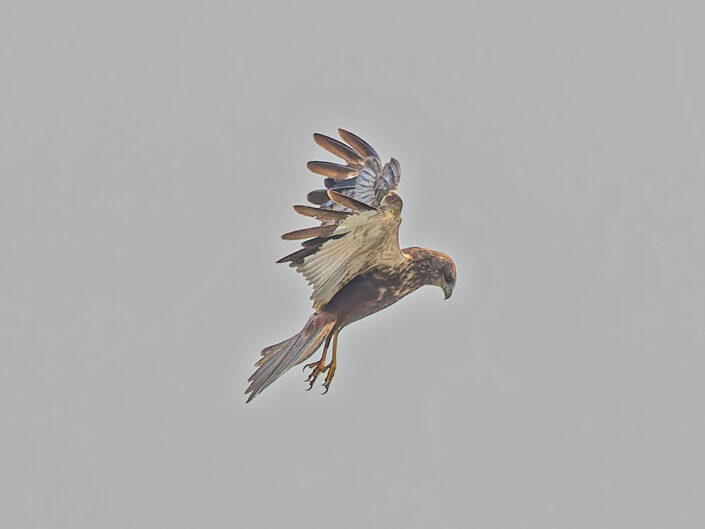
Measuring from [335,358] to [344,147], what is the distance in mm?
1891

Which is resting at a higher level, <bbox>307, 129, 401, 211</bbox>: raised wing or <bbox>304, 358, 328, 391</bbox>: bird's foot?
<bbox>307, 129, 401, 211</bbox>: raised wing

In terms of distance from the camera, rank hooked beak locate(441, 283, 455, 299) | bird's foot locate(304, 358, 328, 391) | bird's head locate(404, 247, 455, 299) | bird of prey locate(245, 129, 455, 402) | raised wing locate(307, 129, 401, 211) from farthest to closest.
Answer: hooked beak locate(441, 283, 455, 299), bird's head locate(404, 247, 455, 299), bird's foot locate(304, 358, 328, 391), raised wing locate(307, 129, 401, 211), bird of prey locate(245, 129, 455, 402)

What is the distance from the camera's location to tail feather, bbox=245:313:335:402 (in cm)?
947

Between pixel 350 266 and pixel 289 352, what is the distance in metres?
1.00

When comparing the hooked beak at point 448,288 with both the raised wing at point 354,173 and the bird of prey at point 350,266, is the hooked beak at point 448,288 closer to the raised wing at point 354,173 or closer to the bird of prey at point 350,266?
the bird of prey at point 350,266

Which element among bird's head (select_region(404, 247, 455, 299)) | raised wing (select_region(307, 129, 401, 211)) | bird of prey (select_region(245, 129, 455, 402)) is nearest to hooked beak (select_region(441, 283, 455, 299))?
bird's head (select_region(404, 247, 455, 299))

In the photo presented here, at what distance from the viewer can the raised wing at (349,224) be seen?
27.8ft

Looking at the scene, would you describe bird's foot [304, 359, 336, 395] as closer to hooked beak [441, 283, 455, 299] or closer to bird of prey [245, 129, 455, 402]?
bird of prey [245, 129, 455, 402]

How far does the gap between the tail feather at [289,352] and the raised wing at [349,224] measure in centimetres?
18

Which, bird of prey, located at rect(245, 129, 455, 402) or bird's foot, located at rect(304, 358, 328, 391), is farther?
bird's foot, located at rect(304, 358, 328, 391)

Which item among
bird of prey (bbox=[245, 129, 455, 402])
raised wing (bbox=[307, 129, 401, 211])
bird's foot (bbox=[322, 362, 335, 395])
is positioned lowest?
bird's foot (bbox=[322, 362, 335, 395])

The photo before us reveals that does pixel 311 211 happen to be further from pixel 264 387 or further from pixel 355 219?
pixel 264 387

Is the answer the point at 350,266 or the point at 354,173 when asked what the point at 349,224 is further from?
the point at 354,173

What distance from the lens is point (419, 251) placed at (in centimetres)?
1038
